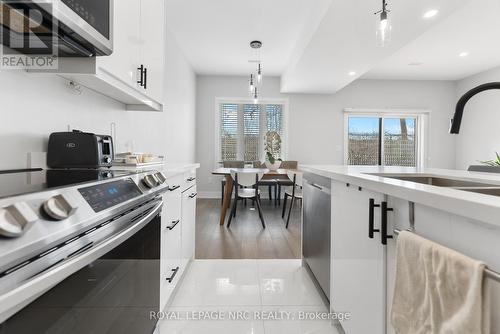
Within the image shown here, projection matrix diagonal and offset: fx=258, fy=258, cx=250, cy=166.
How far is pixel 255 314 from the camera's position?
5.24 ft

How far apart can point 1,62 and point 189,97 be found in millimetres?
4335

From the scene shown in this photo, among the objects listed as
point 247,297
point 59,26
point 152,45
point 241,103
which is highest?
point 241,103

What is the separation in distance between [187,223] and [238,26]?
3.03 m

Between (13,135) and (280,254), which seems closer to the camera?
(13,135)

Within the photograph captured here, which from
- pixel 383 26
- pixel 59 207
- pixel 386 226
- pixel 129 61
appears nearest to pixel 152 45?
pixel 129 61

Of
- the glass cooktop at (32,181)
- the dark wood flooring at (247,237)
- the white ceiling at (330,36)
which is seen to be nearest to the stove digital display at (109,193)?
the glass cooktop at (32,181)

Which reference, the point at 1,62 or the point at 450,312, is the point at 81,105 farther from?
the point at 450,312

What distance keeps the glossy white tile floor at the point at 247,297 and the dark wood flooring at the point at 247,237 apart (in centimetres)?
20

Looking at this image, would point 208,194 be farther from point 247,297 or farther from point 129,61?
point 129,61

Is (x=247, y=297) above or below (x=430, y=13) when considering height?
below

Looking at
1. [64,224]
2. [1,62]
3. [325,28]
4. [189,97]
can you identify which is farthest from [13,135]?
[189,97]

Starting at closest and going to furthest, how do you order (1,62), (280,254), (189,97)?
(1,62)
(280,254)
(189,97)

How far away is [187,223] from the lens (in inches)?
79.9

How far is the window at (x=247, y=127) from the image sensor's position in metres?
6.19
